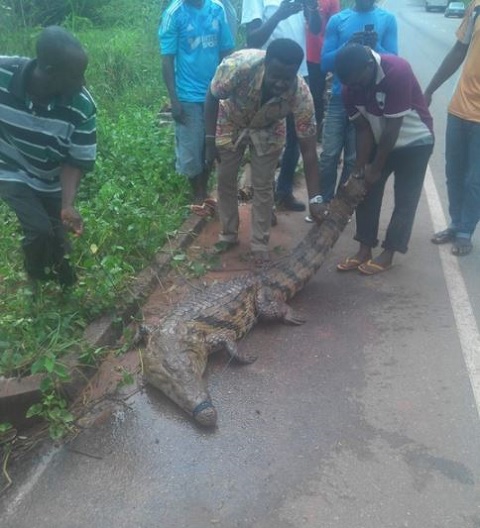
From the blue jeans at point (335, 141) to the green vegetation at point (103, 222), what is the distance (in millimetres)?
1561

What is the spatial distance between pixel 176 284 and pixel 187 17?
101 inches

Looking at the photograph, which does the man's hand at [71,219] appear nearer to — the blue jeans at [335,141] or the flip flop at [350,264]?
the flip flop at [350,264]

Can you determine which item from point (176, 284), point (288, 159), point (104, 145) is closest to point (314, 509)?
point (176, 284)

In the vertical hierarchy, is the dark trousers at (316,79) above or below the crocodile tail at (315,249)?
above

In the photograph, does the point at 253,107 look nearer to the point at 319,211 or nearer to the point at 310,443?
the point at 319,211

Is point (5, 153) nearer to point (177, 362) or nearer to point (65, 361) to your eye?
point (65, 361)

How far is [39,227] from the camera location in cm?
370

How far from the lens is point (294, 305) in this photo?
16.0 feet

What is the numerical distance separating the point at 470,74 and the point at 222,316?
307 cm

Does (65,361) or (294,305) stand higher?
(65,361)

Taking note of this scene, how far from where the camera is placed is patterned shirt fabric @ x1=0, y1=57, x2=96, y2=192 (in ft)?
11.1

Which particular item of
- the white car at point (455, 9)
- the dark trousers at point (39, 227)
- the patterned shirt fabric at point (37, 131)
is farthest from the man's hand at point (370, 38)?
the white car at point (455, 9)

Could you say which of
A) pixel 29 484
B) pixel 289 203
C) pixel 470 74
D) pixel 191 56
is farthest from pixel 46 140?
pixel 470 74

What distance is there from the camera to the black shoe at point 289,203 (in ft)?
21.6
